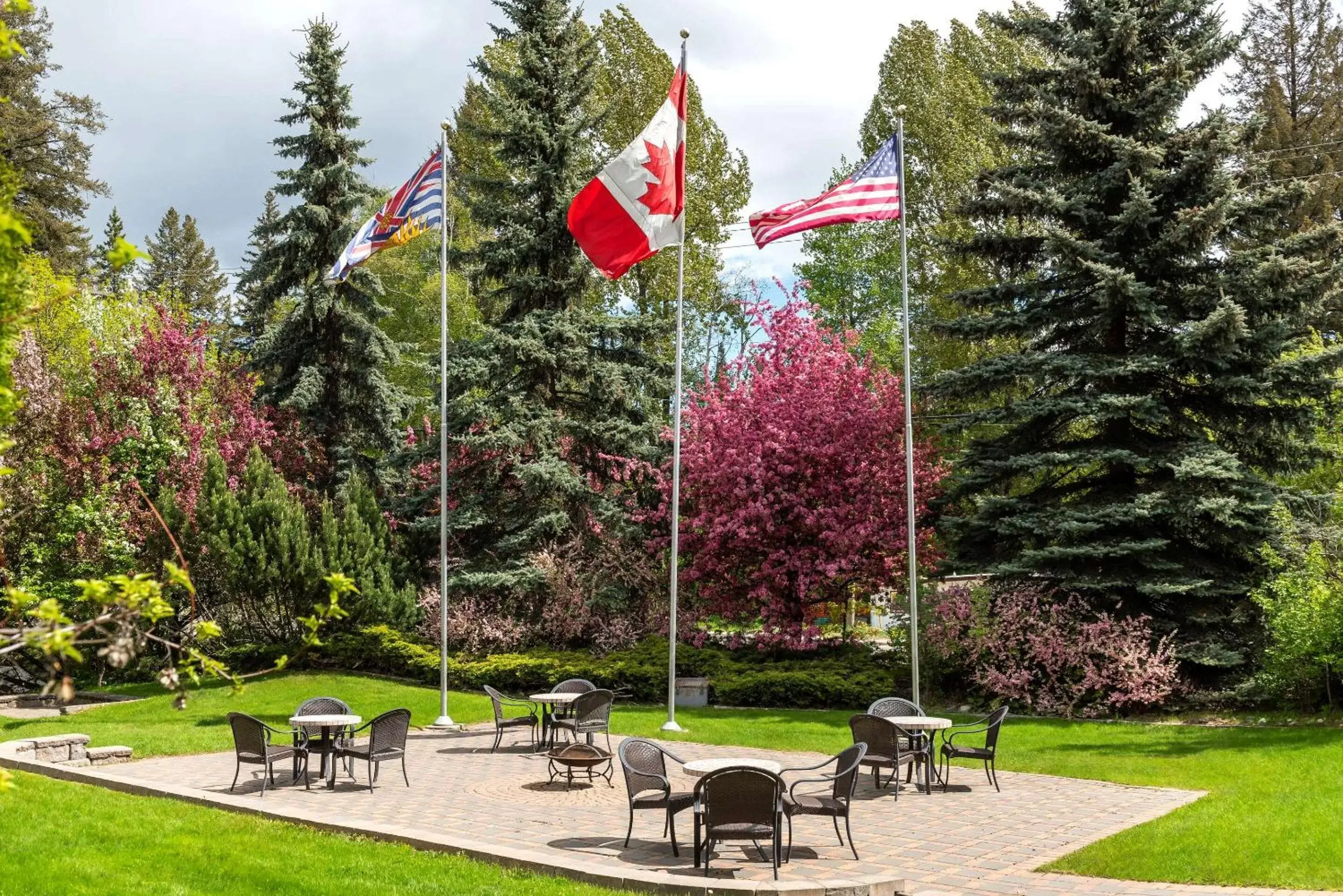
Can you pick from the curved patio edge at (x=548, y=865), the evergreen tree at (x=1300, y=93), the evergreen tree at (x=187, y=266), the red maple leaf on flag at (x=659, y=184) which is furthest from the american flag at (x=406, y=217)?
the evergreen tree at (x=187, y=266)

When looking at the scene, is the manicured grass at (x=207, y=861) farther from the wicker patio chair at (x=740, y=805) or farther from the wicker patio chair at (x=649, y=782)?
the wicker patio chair at (x=649, y=782)

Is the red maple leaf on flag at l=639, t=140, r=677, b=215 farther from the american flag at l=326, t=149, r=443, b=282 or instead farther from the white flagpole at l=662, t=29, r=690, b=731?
Result: the american flag at l=326, t=149, r=443, b=282

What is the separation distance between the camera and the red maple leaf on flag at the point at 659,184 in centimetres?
1544

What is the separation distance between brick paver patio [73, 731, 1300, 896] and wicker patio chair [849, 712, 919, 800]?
387 mm

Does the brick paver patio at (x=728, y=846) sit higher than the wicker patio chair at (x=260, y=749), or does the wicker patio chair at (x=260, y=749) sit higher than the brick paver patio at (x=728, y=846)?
the wicker patio chair at (x=260, y=749)

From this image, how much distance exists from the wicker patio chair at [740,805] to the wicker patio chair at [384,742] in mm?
4584

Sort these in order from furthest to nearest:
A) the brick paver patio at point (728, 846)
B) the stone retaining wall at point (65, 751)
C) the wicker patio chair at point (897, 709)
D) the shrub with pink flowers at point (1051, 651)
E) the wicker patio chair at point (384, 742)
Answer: the shrub with pink flowers at point (1051, 651) → the stone retaining wall at point (65, 751) → the wicker patio chair at point (897, 709) → the wicker patio chair at point (384, 742) → the brick paver patio at point (728, 846)

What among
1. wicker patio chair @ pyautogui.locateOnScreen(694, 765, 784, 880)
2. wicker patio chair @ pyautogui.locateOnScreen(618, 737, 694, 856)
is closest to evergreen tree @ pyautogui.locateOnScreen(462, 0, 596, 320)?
wicker patio chair @ pyautogui.locateOnScreen(618, 737, 694, 856)

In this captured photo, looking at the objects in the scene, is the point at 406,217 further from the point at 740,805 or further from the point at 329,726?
the point at 740,805

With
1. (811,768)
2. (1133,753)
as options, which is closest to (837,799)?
(811,768)

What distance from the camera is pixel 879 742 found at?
11.7 meters

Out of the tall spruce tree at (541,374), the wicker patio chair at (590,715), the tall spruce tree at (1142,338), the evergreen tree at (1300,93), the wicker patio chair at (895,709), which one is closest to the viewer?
the wicker patio chair at (895,709)

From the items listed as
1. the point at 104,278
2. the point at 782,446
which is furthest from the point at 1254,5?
the point at 104,278

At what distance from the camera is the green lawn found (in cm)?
859
